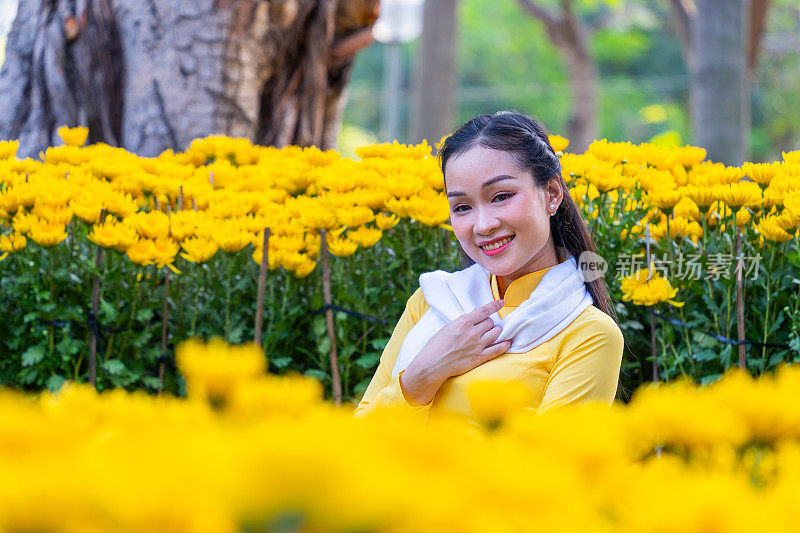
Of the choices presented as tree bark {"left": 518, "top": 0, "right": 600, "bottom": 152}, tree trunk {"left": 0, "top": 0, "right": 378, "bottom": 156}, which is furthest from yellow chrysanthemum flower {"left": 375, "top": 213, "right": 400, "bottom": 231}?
tree bark {"left": 518, "top": 0, "right": 600, "bottom": 152}

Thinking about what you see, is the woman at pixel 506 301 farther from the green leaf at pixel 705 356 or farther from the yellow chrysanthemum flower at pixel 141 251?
the yellow chrysanthemum flower at pixel 141 251

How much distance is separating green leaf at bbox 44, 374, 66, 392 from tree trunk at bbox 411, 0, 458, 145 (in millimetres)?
7631

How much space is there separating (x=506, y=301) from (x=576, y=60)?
52.2ft

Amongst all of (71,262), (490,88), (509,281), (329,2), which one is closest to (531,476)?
(509,281)

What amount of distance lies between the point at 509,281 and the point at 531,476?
6.27ft

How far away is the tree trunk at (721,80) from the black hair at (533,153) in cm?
522

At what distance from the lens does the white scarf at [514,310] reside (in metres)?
2.22

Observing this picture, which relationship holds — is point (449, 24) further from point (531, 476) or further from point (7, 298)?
point (531, 476)

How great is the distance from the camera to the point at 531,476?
24.0 inches

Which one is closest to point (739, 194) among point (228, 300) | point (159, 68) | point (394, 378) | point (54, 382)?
point (394, 378)

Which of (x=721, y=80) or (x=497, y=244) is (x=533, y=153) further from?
(x=721, y=80)

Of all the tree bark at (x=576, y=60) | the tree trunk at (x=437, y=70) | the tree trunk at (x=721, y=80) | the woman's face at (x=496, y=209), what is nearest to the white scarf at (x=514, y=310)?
the woman's face at (x=496, y=209)

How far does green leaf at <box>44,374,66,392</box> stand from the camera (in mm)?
2752

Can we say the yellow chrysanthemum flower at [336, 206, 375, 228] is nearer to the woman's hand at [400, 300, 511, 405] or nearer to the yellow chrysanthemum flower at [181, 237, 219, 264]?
the yellow chrysanthemum flower at [181, 237, 219, 264]
